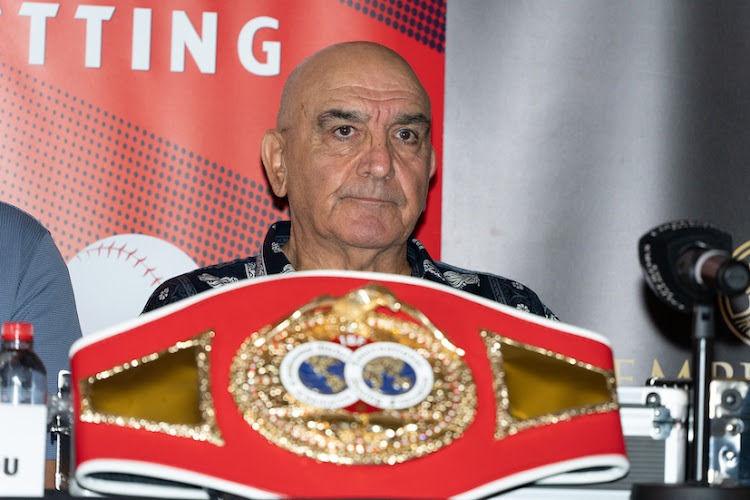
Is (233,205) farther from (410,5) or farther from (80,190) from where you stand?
(410,5)

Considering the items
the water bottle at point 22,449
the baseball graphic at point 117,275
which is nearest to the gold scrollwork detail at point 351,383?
the water bottle at point 22,449

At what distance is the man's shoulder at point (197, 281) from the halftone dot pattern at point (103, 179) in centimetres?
27

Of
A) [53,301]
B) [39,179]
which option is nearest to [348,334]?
[53,301]

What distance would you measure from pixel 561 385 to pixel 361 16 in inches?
55.4

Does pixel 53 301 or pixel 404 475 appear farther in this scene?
pixel 53 301

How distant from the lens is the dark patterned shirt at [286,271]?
1753 mm

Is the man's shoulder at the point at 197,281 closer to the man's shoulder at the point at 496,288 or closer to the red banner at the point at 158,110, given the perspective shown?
the red banner at the point at 158,110

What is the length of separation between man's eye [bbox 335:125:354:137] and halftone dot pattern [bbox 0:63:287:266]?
0.39 metres

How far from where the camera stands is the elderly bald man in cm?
175

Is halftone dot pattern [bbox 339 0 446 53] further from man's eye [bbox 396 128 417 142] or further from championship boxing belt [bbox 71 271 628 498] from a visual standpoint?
championship boxing belt [bbox 71 271 628 498]

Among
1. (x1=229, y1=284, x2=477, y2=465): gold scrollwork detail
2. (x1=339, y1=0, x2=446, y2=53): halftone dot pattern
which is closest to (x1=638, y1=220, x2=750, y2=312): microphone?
(x1=229, y1=284, x2=477, y2=465): gold scrollwork detail

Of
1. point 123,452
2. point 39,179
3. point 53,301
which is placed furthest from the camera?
point 39,179

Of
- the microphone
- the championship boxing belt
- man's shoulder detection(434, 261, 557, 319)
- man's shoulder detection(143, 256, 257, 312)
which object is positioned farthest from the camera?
man's shoulder detection(434, 261, 557, 319)

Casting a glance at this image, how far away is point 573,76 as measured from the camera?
216cm
